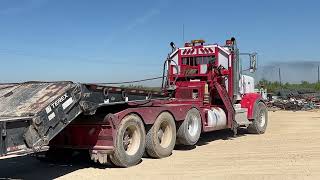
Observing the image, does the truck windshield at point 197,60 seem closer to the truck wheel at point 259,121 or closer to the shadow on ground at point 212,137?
the shadow on ground at point 212,137

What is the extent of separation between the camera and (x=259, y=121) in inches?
656

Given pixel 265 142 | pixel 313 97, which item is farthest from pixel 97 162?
pixel 313 97

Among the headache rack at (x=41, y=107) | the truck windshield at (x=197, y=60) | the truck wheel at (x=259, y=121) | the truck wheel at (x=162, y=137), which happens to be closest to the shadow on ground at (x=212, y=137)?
the truck wheel at (x=259, y=121)

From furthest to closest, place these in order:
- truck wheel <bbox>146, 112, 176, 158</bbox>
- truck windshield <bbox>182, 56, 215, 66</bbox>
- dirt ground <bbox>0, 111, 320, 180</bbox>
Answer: truck windshield <bbox>182, 56, 215, 66</bbox> < truck wheel <bbox>146, 112, 176, 158</bbox> < dirt ground <bbox>0, 111, 320, 180</bbox>

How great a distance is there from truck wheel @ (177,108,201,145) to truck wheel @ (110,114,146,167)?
187 cm

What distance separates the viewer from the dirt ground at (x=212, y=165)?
30.1 feet

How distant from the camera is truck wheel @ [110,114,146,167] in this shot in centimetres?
977

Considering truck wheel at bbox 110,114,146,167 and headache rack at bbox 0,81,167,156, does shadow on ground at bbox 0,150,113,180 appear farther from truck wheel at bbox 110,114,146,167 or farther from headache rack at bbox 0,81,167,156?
headache rack at bbox 0,81,167,156

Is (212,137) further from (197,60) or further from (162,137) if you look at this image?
(162,137)

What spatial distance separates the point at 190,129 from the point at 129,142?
2.89 meters

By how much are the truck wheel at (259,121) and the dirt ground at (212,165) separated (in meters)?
2.12

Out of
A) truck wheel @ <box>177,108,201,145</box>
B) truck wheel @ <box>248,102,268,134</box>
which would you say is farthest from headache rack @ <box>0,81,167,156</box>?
truck wheel @ <box>248,102,268,134</box>

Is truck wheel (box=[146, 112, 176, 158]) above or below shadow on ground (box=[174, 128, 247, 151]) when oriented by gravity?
above

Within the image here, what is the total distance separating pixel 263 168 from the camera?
969 cm
